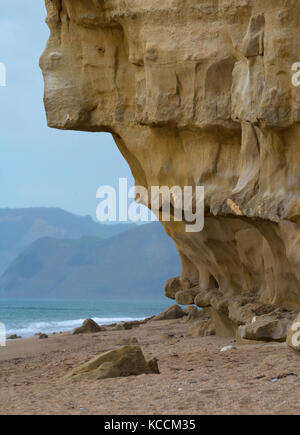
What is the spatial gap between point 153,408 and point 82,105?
341 inches

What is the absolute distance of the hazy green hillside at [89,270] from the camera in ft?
367

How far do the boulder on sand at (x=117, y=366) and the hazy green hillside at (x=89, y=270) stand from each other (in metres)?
101

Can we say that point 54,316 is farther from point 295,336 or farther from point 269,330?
point 295,336

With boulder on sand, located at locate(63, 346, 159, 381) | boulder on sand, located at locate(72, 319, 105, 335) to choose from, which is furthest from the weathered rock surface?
boulder on sand, located at locate(72, 319, 105, 335)

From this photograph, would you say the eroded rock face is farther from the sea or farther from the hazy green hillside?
the hazy green hillside

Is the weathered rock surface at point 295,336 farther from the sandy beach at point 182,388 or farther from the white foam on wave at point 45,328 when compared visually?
the white foam on wave at point 45,328

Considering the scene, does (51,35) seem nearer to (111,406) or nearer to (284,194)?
(284,194)

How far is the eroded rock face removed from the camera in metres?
8.88

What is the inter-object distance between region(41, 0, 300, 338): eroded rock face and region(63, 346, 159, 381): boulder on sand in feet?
8.53

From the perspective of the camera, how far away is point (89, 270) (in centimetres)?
11825

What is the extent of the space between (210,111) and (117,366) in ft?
16.1

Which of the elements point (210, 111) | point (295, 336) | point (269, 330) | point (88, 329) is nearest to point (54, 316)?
point (88, 329)

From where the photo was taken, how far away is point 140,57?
39.9 ft
